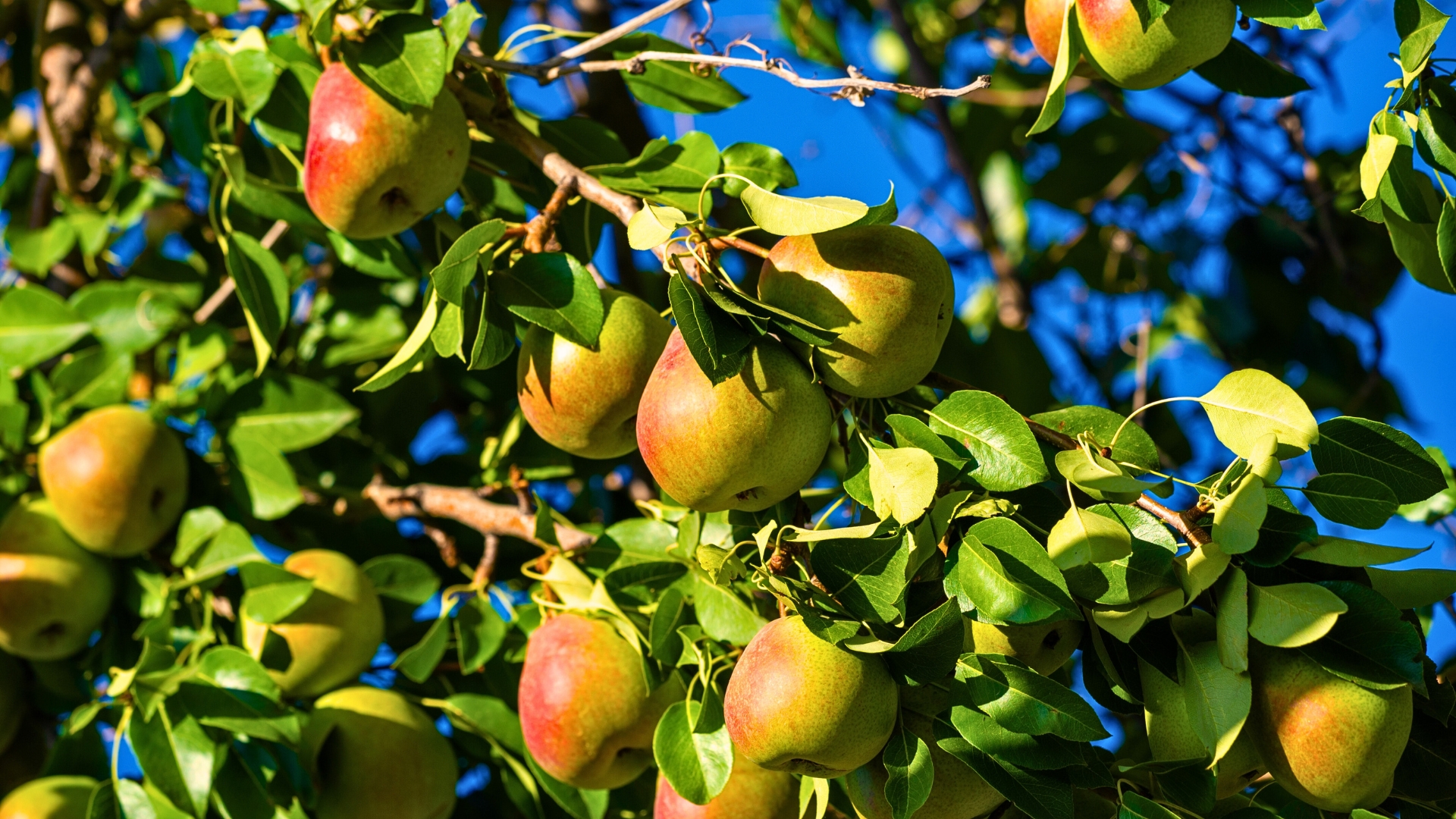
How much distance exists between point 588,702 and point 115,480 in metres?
1.03

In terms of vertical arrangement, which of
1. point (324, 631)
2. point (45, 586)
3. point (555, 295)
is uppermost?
point (555, 295)

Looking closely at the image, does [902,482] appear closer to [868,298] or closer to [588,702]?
[868,298]

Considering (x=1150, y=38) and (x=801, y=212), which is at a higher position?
(x=1150, y=38)

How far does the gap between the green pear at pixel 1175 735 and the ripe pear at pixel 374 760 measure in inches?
42.7

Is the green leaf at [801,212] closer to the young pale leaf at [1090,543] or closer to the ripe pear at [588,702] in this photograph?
the young pale leaf at [1090,543]

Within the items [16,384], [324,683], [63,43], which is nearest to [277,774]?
[324,683]

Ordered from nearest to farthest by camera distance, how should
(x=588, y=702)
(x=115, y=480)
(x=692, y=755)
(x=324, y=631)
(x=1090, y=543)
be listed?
(x=1090, y=543), (x=692, y=755), (x=588, y=702), (x=324, y=631), (x=115, y=480)

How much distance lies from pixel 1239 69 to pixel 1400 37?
9.3 inches

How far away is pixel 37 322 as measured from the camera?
2.22 metres

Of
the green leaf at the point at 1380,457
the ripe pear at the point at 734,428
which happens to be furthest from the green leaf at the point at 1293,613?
the ripe pear at the point at 734,428

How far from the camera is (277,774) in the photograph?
65.9 inches

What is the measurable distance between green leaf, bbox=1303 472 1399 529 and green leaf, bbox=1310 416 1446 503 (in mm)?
42

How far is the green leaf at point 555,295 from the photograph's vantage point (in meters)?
1.30

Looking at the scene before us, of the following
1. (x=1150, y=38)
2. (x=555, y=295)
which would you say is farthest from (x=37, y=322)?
(x=1150, y=38)
